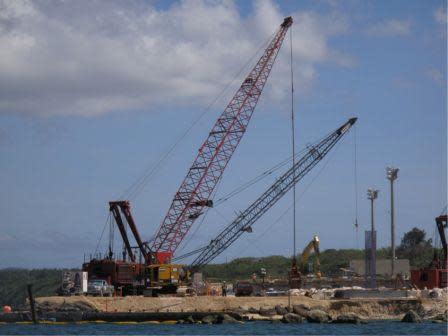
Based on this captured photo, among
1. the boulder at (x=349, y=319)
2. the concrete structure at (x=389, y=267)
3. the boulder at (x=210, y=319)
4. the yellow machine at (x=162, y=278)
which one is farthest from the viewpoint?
the concrete structure at (x=389, y=267)

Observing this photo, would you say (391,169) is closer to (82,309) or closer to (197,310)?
(197,310)

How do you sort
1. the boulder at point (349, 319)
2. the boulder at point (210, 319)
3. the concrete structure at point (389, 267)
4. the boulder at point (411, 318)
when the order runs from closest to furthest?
the boulder at point (210, 319) → the boulder at point (349, 319) → the boulder at point (411, 318) → the concrete structure at point (389, 267)

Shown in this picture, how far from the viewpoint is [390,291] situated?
108 m

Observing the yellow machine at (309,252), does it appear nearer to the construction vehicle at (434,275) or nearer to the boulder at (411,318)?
A: the construction vehicle at (434,275)

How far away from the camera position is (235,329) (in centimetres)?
8325

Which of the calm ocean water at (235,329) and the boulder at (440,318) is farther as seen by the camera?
the boulder at (440,318)

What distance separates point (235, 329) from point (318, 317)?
47.0 feet

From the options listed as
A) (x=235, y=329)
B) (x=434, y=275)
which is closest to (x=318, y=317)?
(x=235, y=329)

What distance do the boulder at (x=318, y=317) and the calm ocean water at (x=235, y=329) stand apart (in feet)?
10.2

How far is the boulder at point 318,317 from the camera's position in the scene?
94688 millimetres

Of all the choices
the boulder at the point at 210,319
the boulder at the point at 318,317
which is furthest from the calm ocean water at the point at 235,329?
the boulder at the point at 318,317

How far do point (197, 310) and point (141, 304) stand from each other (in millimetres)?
5788

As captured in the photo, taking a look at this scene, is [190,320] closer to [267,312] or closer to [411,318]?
[267,312]

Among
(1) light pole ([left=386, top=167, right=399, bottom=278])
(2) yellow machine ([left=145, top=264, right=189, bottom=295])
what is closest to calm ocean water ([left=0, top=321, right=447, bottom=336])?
(2) yellow machine ([left=145, top=264, right=189, bottom=295])
